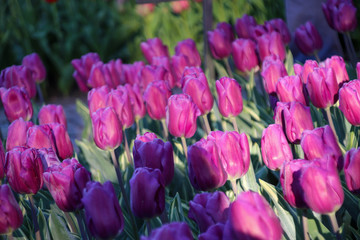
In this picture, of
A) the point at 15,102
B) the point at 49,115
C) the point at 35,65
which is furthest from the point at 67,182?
the point at 35,65

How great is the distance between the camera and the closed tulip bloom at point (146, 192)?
44.9 inches

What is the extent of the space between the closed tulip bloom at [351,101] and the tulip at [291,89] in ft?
0.60

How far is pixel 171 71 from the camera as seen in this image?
2.36 m

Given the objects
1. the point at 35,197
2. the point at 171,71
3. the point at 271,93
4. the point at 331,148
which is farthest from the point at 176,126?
the point at 171,71

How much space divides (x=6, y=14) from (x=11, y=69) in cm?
411

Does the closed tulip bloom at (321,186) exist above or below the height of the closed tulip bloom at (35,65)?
below

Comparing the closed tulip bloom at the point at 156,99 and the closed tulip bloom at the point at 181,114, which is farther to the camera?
the closed tulip bloom at the point at 156,99

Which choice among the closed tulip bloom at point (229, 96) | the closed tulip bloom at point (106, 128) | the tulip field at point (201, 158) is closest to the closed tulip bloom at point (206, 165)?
the tulip field at point (201, 158)

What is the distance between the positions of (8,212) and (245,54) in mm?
1308

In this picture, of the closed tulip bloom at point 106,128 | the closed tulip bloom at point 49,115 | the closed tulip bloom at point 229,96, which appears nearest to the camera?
the closed tulip bloom at point 106,128

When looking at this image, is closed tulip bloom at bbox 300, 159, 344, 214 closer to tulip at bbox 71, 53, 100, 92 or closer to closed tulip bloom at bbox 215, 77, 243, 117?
closed tulip bloom at bbox 215, 77, 243, 117

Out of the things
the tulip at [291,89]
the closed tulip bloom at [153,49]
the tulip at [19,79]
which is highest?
the tulip at [19,79]

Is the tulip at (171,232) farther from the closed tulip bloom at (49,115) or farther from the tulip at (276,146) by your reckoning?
the closed tulip bloom at (49,115)

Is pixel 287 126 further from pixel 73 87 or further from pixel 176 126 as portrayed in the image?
pixel 73 87
